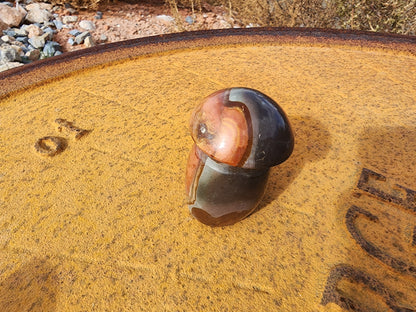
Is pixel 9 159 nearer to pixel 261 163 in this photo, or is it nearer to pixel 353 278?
pixel 261 163

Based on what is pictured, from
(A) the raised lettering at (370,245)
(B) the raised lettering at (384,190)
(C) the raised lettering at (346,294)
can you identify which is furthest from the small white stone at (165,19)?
(C) the raised lettering at (346,294)

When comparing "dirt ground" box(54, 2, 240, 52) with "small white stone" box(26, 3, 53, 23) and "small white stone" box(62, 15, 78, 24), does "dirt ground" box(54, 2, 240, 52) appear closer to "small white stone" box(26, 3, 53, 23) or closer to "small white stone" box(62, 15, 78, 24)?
"small white stone" box(62, 15, 78, 24)

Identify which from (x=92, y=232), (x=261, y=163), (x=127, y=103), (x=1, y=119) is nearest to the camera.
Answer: (x=261, y=163)

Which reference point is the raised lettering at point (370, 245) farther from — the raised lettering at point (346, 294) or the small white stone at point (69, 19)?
the small white stone at point (69, 19)

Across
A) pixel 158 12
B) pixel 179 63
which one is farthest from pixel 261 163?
pixel 158 12

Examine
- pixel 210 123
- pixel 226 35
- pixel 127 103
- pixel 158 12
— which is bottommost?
pixel 158 12

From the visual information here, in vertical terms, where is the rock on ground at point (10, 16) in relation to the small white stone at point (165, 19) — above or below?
above
